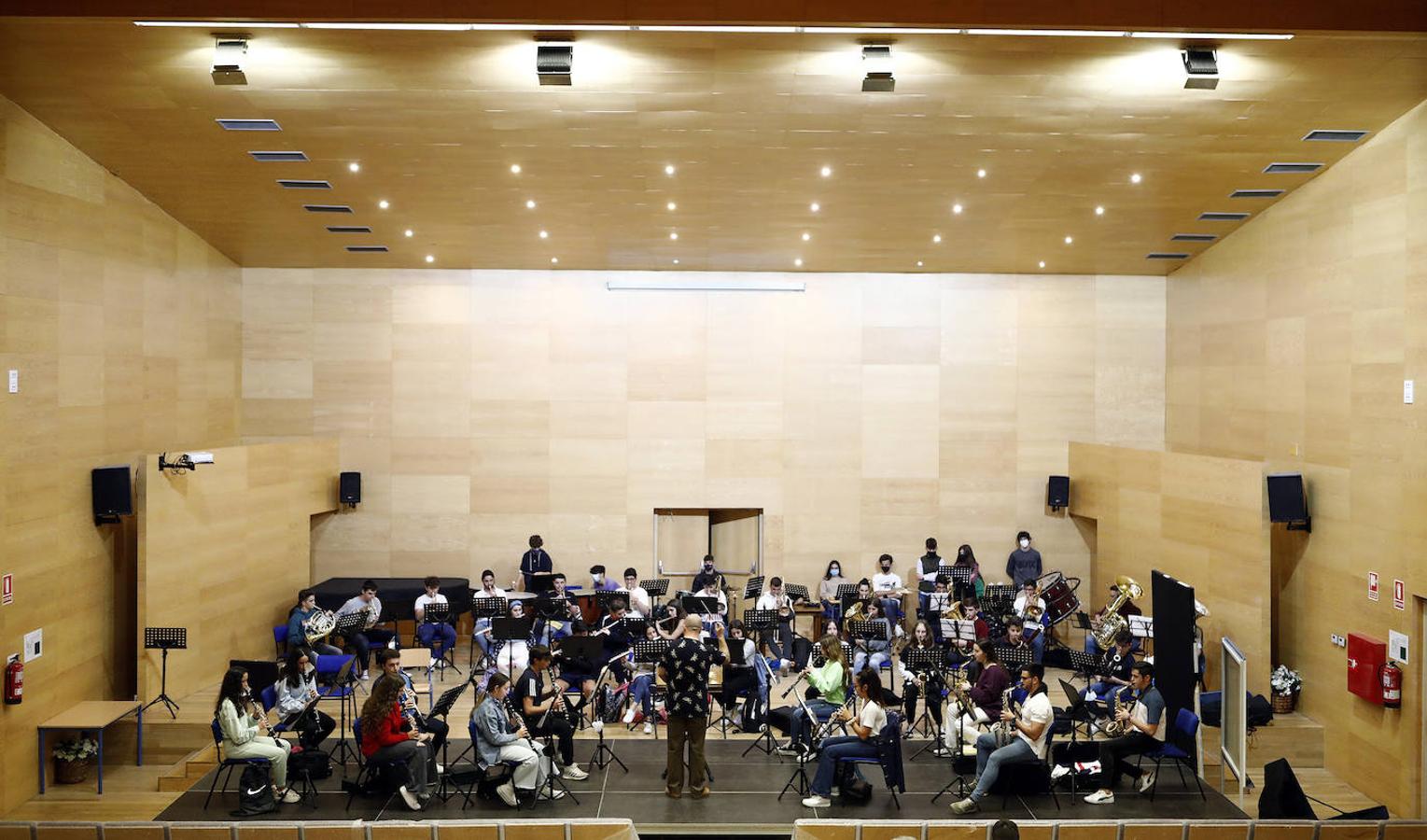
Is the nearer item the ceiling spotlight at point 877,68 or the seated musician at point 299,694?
the ceiling spotlight at point 877,68

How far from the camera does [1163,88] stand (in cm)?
1012

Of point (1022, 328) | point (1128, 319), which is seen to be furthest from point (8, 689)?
point (1128, 319)

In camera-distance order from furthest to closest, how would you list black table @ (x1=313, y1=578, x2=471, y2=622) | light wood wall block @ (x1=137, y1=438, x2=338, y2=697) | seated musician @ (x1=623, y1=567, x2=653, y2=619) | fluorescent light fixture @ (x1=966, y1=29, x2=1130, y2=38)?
1. black table @ (x1=313, y1=578, x2=471, y2=622)
2. seated musician @ (x1=623, y1=567, x2=653, y2=619)
3. light wood wall block @ (x1=137, y1=438, x2=338, y2=697)
4. fluorescent light fixture @ (x1=966, y1=29, x2=1130, y2=38)

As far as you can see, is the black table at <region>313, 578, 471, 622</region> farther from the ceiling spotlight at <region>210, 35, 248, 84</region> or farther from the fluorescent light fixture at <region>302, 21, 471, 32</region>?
the fluorescent light fixture at <region>302, 21, 471, 32</region>

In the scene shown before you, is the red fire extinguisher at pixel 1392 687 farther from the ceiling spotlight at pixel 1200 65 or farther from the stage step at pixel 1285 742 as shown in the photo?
the ceiling spotlight at pixel 1200 65

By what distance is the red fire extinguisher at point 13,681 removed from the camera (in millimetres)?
10500

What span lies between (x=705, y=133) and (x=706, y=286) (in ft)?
18.6

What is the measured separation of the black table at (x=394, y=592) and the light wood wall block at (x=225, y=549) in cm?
50

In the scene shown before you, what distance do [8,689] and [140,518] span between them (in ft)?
8.04

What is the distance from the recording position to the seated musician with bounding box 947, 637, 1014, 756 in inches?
405

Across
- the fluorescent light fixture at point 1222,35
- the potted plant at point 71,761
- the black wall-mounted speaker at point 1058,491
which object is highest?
the fluorescent light fixture at point 1222,35

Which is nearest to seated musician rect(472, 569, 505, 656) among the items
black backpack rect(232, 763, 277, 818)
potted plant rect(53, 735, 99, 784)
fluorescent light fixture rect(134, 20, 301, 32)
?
black backpack rect(232, 763, 277, 818)

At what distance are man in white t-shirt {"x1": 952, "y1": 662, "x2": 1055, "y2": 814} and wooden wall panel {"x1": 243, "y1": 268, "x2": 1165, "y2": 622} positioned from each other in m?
7.39

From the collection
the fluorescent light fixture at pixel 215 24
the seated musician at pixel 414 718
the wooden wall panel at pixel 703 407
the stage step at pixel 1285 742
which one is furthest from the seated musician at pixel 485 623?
the stage step at pixel 1285 742
